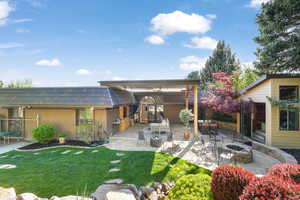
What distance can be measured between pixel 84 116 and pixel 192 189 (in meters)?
10.2

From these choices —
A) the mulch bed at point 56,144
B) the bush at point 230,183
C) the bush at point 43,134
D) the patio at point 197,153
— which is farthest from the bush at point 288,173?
the bush at point 43,134

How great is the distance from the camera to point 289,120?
8188mm

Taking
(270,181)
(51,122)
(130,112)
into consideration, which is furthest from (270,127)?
(51,122)

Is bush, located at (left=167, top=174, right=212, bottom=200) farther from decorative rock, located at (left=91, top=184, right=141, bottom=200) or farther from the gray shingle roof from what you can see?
the gray shingle roof

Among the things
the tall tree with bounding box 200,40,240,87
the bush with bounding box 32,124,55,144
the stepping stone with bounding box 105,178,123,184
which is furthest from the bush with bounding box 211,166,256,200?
the tall tree with bounding box 200,40,240,87

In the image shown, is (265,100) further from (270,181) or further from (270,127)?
(270,181)

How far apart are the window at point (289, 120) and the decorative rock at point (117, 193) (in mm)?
9604

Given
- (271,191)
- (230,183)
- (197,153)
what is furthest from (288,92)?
(271,191)

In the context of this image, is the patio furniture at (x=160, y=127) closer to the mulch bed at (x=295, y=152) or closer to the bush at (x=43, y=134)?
the mulch bed at (x=295, y=152)

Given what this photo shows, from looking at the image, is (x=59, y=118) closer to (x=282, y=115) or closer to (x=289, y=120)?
(x=282, y=115)

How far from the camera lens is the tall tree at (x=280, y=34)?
7.95 metres

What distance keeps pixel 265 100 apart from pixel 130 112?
13.2 metres

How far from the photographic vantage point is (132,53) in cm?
1895

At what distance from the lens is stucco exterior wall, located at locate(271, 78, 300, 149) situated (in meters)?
8.00
